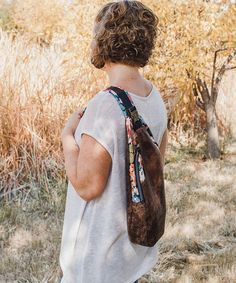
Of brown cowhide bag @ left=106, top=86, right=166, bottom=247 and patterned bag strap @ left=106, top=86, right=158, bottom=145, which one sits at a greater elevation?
patterned bag strap @ left=106, top=86, right=158, bottom=145

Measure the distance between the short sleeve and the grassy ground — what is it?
80.0 inches

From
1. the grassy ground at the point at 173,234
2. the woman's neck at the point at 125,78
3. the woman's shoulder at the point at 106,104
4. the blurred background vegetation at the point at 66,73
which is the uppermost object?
the woman's neck at the point at 125,78

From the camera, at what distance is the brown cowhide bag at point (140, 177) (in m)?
1.60

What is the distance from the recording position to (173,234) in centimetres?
418

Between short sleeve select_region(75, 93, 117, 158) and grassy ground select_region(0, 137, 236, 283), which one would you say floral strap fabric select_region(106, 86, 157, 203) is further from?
grassy ground select_region(0, 137, 236, 283)

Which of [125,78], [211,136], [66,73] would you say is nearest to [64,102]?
[66,73]

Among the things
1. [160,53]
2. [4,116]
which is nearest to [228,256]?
[4,116]

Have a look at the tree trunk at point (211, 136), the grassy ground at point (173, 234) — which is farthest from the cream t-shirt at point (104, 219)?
the tree trunk at point (211, 136)

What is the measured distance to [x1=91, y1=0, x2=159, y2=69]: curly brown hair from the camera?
1.64 meters

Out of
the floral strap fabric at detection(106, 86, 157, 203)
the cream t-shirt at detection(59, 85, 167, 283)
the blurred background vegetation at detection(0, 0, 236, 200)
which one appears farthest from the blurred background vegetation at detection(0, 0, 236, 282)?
the floral strap fabric at detection(106, 86, 157, 203)

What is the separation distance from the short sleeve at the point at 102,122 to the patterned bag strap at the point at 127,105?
0.03m

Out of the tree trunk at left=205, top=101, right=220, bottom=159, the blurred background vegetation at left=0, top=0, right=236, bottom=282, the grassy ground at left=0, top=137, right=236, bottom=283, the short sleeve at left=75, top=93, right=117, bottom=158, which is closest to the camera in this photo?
the short sleeve at left=75, top=93, right=117, bottom=158

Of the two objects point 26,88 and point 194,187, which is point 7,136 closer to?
point 26,88

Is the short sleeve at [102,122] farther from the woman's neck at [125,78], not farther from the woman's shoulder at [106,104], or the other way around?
the woman's neck at [125,78]
